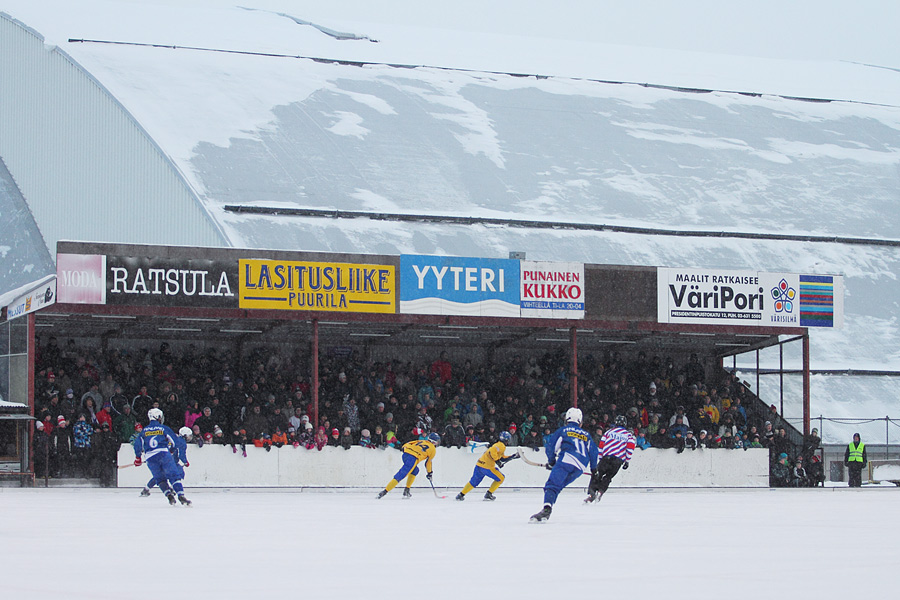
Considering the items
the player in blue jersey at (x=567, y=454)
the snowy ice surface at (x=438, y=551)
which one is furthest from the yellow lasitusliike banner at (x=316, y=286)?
the player in blue jersey at (x=567, y=454)

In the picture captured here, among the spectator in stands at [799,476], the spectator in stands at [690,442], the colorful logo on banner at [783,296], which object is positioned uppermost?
the colorful logo on banner at [783,296]

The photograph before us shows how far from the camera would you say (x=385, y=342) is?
34469 mm

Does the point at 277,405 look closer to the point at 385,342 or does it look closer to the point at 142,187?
the point at 385,342

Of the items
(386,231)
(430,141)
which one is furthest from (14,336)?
(430,141)

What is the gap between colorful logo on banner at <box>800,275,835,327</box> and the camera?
105ft

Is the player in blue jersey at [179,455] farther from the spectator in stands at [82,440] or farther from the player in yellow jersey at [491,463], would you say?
the player in yellow jersey at [491,463]

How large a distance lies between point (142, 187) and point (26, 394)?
12.6 m

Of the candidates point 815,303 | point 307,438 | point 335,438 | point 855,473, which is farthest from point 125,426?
point 855,473

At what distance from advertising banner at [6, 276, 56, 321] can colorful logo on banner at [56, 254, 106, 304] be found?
0.21 metres

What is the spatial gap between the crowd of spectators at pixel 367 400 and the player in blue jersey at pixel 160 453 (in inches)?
244

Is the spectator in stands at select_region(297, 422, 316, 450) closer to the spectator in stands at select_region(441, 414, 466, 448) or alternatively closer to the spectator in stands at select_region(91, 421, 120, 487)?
the spectator in stands at select_region(441, 414, 466, 448)

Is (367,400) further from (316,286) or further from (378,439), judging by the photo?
(316,286)

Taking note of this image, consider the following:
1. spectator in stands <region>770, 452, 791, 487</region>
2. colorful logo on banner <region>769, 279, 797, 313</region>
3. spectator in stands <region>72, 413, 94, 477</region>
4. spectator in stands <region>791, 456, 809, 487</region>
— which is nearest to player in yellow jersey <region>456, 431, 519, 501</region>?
spectator in stands <region>72, 413, 94, 477</region>

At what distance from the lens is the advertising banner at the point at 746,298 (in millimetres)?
30953
